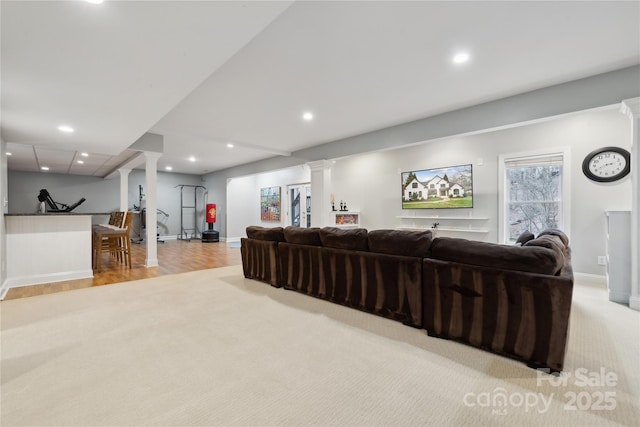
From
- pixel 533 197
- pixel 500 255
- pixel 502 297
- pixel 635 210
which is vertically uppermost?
pixel 533 197

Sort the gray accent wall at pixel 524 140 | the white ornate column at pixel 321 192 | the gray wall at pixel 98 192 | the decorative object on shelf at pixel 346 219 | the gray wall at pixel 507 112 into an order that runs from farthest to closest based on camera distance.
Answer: the gray wall at pixel 98 192 < the decorative object on shelf at pixel 346 219 < the white ornate column at pixel 321 192 < the gray accent wall at pixel 524 140 < the gray wall at pixel 507 112

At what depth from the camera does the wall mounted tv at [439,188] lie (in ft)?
16.6

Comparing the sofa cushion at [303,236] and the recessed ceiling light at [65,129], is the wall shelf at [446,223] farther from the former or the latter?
the recessed ceiling light at [65,129]

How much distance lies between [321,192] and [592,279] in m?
4.67

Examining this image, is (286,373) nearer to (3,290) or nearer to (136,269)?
(3,290)

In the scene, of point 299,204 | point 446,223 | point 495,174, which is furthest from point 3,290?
→ point 495,174

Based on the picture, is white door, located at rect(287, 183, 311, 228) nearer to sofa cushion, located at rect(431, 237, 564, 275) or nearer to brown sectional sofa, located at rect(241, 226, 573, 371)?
brown sectional sofa, located at rect(241, 226, 573, 371)

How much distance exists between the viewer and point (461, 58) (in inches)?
106

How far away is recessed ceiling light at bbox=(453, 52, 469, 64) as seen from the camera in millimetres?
2621

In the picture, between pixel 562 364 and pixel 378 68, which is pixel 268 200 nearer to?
pixel 378 68

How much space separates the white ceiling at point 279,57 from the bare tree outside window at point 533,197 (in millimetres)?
1661

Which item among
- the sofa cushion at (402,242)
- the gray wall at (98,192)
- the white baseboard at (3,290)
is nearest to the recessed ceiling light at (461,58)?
the sofa cushion at (402,242)

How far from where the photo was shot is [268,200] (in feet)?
31.2

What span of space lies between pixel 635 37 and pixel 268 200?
8.50 meters
